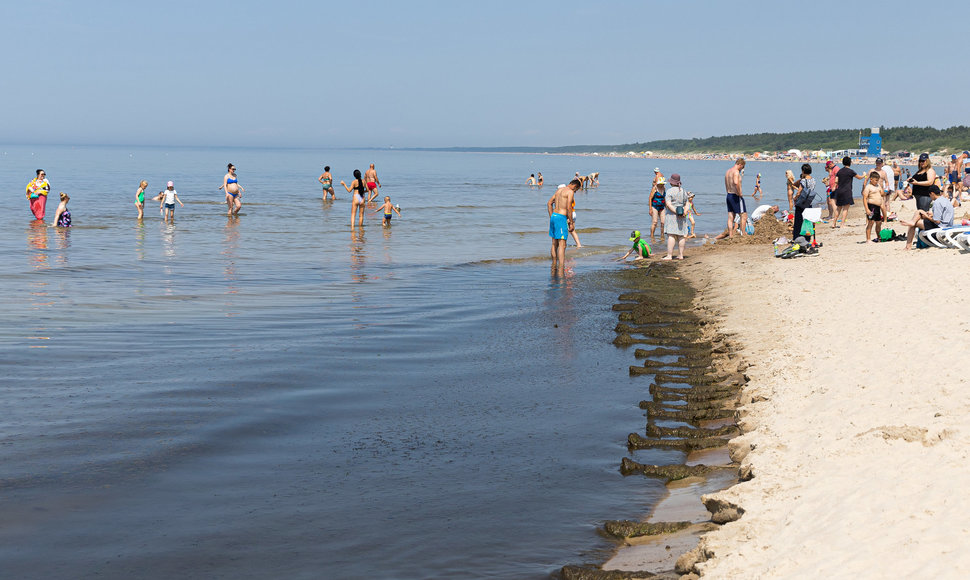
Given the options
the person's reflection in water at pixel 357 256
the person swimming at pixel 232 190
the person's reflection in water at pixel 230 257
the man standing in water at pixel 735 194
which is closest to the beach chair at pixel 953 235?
the man standing in water at pixel 735 194

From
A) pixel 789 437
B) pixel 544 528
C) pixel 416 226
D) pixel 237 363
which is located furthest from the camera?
pixel 416 226

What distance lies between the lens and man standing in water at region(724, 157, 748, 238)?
18.1 metres

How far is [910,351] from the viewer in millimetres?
7691

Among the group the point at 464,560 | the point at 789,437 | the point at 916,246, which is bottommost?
the point at 464,560

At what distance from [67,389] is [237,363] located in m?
1.76

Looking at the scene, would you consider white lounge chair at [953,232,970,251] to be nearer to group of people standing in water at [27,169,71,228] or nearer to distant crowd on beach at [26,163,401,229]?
distant crowd on beach at [26,163,401,229]

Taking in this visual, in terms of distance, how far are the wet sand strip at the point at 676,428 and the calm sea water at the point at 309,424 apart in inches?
7.4

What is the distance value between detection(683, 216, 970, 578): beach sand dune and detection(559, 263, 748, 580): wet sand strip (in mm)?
211

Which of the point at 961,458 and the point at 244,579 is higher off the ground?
the point at 961,458

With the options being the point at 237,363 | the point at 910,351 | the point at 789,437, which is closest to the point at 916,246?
the point at 910,351

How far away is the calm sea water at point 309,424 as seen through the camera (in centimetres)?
504

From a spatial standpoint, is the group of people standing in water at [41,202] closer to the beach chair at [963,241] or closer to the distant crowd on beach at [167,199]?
the distant crowd on beach at [167,199]

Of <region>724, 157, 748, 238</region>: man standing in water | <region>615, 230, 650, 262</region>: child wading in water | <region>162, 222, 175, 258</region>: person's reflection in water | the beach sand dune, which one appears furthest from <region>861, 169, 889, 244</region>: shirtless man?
<region>162, 222, 175, 258</region>: person's reflection in water

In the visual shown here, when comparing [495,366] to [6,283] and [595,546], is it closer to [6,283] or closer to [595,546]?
[595,546]
